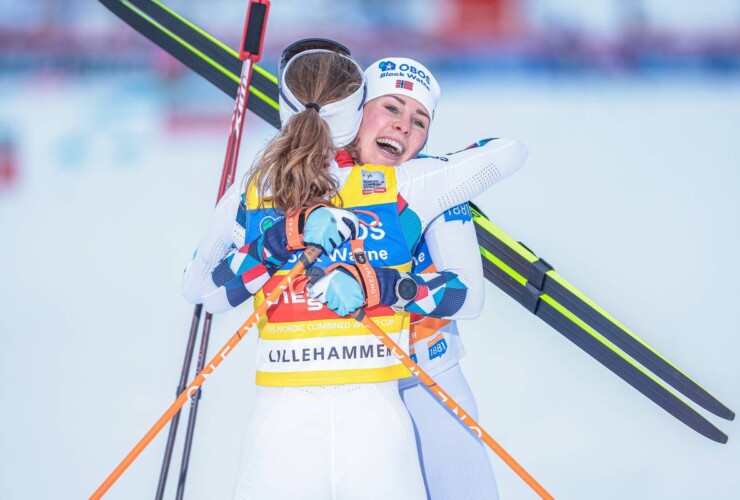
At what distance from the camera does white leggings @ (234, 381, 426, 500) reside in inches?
65.7

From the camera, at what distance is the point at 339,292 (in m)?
1.74

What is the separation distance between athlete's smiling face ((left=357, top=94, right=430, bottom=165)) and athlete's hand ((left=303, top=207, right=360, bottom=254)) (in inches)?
21.5

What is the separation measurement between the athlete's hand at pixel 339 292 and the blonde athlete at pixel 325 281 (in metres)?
0.01

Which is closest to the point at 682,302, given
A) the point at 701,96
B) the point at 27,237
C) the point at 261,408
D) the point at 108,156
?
the point at 701,96

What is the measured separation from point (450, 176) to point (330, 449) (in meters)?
0.70

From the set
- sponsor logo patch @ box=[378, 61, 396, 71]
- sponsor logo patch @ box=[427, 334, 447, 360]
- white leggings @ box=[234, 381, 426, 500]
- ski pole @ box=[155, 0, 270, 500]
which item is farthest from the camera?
ski pole @ box=[155, 0, 270, 500]

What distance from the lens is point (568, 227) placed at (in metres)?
3.38

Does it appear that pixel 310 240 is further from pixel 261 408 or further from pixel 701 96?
pixel 701 96

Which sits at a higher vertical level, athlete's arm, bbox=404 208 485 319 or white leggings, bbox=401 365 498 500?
athlete's arm, bbox=404 208 485 319

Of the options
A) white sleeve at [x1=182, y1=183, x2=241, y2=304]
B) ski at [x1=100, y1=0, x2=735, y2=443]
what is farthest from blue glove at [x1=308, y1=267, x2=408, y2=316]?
ski at [x1=100, y1=0, x2=735, y2=443]

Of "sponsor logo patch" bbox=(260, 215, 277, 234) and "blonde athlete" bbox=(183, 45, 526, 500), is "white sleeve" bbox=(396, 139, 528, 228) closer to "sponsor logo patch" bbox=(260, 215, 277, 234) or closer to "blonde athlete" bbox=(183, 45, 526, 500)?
"blonde athlete" bbox=(183, 45, 526, 500)

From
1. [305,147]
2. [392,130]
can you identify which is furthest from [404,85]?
[305,147]

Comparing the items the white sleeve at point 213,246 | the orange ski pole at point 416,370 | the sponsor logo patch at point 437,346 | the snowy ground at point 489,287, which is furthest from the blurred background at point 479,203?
the white sleeve at point 213,246

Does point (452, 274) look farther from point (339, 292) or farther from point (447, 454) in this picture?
point (447, 454)
